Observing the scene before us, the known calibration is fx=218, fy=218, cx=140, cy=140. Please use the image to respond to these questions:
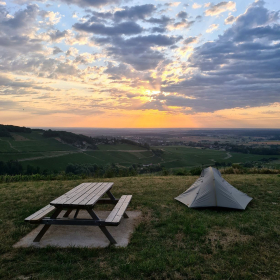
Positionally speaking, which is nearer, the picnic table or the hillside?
the picnic table

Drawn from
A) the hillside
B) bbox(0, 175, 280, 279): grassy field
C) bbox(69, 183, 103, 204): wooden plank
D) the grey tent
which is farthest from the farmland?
bbox(69, 183, 103, 204): wooden plank

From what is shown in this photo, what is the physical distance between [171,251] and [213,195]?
115 inches

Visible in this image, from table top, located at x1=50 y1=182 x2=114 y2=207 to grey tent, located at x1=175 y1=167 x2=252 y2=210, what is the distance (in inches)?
106

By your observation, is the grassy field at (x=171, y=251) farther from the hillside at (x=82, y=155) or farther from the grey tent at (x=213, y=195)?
the hillside at (x=82, y=155)

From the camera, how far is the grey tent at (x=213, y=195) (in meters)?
6.22

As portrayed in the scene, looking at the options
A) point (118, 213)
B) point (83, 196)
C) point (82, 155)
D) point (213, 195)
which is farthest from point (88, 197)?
point (82, 155)

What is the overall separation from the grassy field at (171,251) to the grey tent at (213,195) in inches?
7.9

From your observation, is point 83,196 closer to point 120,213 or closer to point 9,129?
point 120,213

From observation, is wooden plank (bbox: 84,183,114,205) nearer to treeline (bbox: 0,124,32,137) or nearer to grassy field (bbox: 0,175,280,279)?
grassy field (bbox: 0,175,280,279)

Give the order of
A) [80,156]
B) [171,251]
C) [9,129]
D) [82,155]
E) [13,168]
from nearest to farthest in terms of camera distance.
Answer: [171,251], [13,168], [80,156], [82,155], [9,129]

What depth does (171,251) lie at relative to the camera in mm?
3898

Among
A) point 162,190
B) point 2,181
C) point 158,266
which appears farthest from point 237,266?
point 2,181

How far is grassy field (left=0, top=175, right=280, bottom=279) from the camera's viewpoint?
10.8 feet

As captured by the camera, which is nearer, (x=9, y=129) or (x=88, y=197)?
(x=88, y=197)
